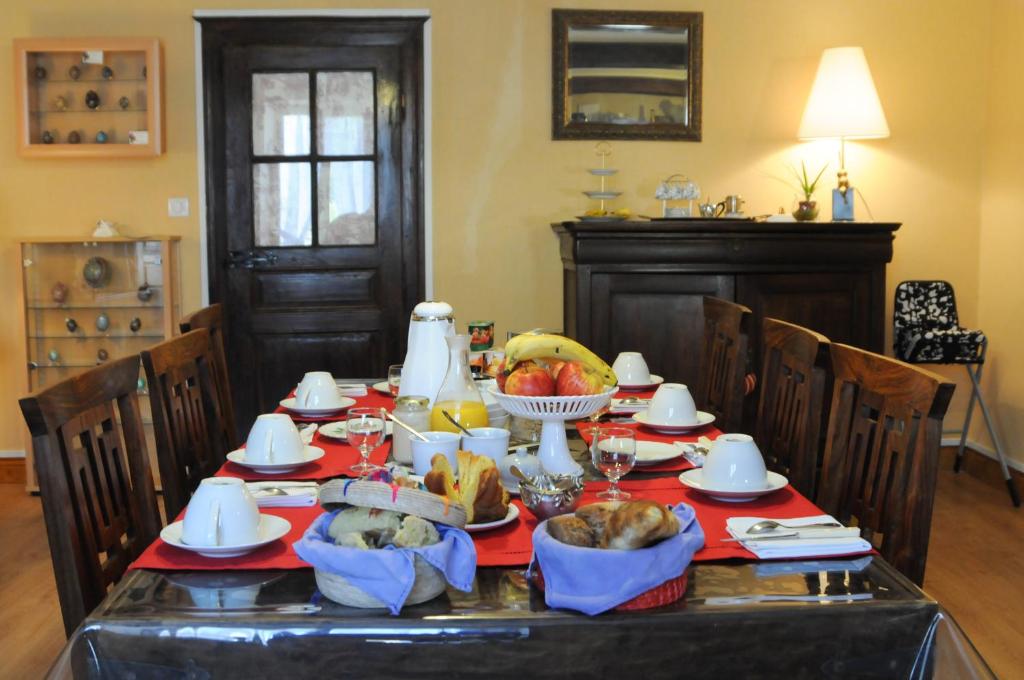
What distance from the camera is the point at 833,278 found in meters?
4.88

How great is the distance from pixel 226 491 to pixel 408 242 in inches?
144

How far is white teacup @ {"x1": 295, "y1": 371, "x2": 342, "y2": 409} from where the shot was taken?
273 centimetres

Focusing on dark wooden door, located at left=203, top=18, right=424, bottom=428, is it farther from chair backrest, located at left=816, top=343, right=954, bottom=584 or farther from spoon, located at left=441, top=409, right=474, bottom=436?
chair backrest, located at left=816, top=343, right=954, bottom=584

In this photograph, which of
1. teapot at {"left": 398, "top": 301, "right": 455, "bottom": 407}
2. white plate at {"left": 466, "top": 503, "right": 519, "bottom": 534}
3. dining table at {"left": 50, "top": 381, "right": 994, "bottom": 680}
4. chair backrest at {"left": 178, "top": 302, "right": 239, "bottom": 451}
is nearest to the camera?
dining table at {"left": 50, "top": 381, "right": 994, "bottom": 680}

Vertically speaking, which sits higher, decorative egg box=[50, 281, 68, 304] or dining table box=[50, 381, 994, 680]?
decorative egg box=[50, 281, 68, 304]

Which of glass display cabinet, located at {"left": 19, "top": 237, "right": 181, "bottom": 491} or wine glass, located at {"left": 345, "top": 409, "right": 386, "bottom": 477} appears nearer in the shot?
wine glass, located at {"left": 345, "top": 409, "right": 386, "bottom": 477}

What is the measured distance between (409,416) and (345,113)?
10.7 ft

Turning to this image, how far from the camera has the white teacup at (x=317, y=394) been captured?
2.73 m

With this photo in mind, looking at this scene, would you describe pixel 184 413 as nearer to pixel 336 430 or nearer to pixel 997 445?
pixel 336 430

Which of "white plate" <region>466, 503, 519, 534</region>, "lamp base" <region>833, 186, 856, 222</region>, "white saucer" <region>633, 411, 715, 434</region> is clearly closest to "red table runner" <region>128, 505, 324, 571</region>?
"white plate" <region>466, 503, 519, 534</region>

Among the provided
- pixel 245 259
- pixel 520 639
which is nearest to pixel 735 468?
pixel 520 639

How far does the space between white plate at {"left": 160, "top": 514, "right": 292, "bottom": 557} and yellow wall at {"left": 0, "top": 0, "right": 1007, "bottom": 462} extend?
3.56 metres

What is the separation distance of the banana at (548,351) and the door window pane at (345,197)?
322 centimetres

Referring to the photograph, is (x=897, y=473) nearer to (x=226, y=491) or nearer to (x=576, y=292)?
(x=226, y=491)
